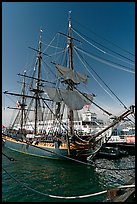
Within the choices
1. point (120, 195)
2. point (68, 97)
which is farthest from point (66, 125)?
point (120, 195)

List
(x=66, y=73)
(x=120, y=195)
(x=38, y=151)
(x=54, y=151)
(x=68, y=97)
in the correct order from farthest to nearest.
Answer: (x=66, y=73)
(x=68, y=97)
(x=38, y=151)
(x=54, y=151)
(x=120, y=195)

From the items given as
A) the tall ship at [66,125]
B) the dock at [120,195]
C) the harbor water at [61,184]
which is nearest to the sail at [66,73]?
the tall ship at [66,125]

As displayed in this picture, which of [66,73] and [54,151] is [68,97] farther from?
→ [54,151]

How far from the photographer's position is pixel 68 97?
1193 inches

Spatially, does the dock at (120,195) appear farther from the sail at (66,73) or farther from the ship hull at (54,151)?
the sail at (66,73)

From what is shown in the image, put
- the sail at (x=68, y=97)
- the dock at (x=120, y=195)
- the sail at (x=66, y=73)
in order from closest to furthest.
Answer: the dock at (x=120, y=195)
the sail at (x=68, y=97)
the sail at (x=66, y=73)

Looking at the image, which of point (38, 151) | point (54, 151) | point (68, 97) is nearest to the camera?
point (54, 151)

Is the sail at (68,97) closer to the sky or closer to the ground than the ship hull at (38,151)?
closer to the sky

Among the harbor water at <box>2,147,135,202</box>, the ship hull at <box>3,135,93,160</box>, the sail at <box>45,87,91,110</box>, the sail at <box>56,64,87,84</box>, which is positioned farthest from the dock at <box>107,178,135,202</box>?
the sail at <box>56,64,87,84</box>

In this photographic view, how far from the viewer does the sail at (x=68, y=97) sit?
30.0m

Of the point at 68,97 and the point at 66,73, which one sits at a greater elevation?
the point at 66,73

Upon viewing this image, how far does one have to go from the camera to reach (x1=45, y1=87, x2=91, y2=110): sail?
30016mm

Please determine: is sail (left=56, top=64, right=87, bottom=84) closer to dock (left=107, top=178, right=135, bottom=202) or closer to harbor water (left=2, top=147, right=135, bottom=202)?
harbor water (left=2, top=147, right=135, bottom=202)

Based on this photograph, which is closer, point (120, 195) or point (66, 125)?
point (120, 195)
